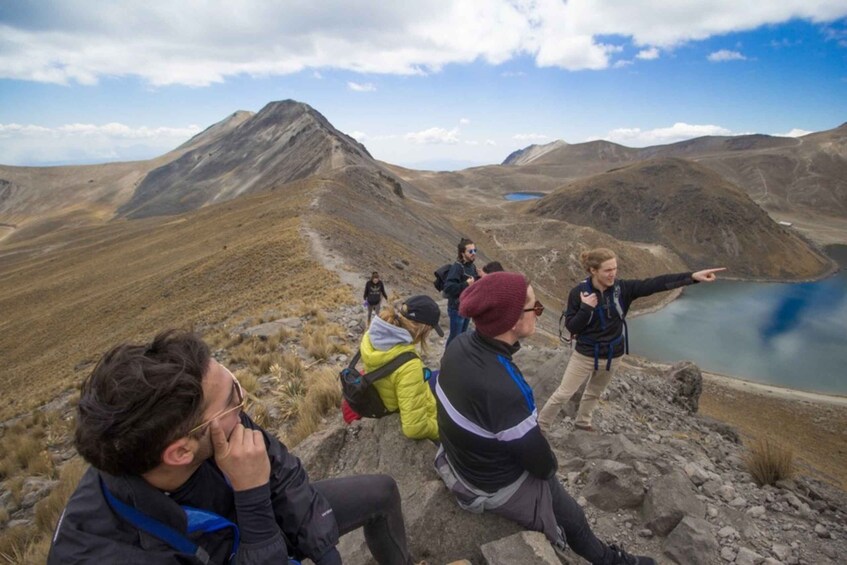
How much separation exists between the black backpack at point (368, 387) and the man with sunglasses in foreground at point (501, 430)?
1084mm

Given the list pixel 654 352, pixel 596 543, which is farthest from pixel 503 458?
pixel 654 352

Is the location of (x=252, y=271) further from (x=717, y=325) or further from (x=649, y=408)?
(x=717, y=325)

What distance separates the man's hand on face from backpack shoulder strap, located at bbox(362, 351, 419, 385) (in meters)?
2.22

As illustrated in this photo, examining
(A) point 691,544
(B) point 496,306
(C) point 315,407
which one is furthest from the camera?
(C) point 315,407

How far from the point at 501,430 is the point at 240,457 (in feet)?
5.76

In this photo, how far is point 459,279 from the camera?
8.20 meters

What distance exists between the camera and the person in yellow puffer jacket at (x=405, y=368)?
4.40 meters

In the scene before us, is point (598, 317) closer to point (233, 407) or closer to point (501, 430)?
point (501, 430)

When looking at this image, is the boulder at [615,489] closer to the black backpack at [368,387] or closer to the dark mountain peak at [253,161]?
the black backpack at [368,387]

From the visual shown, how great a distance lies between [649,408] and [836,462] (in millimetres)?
12225

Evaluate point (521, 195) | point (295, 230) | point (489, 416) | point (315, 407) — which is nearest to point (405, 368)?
point (489, 416)

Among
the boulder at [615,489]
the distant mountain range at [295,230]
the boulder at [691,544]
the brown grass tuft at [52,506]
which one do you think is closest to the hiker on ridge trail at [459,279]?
the boulder at [615,489]

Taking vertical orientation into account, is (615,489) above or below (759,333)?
above

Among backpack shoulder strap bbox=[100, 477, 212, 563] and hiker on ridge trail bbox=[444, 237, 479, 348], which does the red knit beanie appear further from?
hiker on ridge trail bbox=[444, 237, 479, 348]
